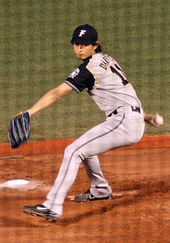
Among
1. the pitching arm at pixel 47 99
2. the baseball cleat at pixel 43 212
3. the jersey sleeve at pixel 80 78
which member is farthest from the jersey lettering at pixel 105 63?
the baseball cleat at pixel 43 212

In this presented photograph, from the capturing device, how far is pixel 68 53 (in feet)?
38.8

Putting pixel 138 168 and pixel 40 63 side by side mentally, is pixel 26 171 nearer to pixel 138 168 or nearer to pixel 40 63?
pixel 138 168

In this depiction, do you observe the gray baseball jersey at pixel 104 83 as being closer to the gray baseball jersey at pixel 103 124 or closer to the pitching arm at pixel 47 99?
the gray baseball jersey at pixel 103 124

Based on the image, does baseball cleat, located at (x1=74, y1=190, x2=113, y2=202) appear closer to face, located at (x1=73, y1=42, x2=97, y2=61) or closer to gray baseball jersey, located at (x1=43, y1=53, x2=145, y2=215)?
gray baseball jersey, located at (x1=43, y1=53, x2=145, y2=215)

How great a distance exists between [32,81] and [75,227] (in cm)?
700

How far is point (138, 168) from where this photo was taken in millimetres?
5246

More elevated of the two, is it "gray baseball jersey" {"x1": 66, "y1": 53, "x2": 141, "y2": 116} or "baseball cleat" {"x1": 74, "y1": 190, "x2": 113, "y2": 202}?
"gray baseball jersey" {"x1": 66, "y1": 53, "x2": 141, "y2": 116}

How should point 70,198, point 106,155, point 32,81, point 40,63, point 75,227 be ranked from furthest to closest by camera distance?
point 40,63 → point 32,81 → point 106,155 → point 70,198 → point 75,227

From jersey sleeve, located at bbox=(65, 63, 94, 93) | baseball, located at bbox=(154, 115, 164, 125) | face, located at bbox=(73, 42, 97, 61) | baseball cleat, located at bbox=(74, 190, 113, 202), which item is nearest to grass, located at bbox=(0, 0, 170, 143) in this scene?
baseball cleat, located at bbox=(74, 190, 113, 202)

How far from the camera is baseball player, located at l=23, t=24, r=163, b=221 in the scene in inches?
135

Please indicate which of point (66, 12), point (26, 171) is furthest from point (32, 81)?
point (26, 171)

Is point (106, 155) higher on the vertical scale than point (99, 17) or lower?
lower

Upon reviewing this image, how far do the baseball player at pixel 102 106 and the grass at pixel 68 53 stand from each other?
304 cm

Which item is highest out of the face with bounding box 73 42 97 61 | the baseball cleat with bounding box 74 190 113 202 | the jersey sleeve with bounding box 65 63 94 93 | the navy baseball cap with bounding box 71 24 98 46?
the navy baseball cap with bounding box 71 24 98 46
